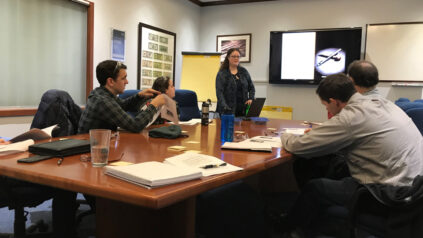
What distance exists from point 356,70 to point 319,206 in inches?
43.8

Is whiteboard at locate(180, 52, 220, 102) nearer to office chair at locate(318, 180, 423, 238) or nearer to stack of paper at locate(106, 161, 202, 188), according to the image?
office chair at locate(318, 180, 423, 238)

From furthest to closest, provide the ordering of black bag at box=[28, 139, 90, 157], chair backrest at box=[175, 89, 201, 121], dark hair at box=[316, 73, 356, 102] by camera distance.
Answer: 1. chair backrest at box=[175, 89, 201, 121]
2. dark hair at box=[316, 73, 356, 102]
3. black bag at box=[28, 139, 90, 157]

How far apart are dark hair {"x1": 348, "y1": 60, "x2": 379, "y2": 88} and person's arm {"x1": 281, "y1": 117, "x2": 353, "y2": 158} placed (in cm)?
99

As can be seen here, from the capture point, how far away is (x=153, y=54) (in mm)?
5652

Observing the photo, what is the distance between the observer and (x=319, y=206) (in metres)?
2.00

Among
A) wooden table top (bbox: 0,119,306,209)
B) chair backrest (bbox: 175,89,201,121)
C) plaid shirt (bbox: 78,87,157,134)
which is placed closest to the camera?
wooden table top (bbox: 0,119,306,209)

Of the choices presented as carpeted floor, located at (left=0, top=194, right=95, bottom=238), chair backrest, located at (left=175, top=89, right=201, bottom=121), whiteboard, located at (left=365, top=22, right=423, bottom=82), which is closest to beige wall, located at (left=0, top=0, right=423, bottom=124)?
whiteboard, located at (left=365, top=22, right=423, bottom=82)

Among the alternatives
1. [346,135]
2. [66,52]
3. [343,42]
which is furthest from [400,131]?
[343,42]

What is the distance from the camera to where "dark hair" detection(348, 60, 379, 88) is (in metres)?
2.50

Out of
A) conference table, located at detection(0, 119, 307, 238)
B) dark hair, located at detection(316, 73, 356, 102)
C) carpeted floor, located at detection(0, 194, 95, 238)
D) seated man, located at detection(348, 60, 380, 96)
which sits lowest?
carpeted floor, located at detection(0, 194, 95, 238)

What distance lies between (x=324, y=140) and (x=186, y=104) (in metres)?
2.35

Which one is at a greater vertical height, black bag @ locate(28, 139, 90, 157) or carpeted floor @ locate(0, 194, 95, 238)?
black bag @ locate(28, 139, 90, 157)

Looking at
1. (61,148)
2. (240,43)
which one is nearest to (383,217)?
(61,148)

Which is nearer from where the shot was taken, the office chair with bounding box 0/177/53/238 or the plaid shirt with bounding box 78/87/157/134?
the office chair with bounding box 0/177/53/238
